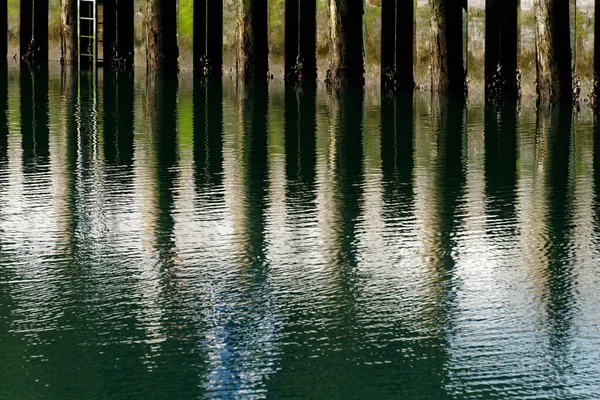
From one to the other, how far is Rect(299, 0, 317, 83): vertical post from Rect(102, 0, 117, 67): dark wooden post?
479 centimetres

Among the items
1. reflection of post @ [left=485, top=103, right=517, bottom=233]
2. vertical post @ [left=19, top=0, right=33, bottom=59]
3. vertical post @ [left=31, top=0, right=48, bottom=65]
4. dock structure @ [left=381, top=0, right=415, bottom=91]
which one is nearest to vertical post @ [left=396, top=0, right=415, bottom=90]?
dock structure @ [left=381, top=0, right=415, bottom=91]

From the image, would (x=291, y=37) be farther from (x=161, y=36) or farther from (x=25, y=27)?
(x=25, y=27)

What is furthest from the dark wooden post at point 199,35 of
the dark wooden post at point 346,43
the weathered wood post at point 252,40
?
the dark wooden post at point 346,43

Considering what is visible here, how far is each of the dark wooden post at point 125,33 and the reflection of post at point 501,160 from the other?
858 cm

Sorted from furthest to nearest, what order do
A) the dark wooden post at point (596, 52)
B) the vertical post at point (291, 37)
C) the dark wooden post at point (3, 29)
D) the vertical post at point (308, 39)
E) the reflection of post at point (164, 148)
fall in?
the dark wooden post at point (3, 29)
the vertical post at point (308, 39)
the vertical post at point (291, 37)
the dark wooden post at point (596, 52)
the reflection of post at point (164, 148)

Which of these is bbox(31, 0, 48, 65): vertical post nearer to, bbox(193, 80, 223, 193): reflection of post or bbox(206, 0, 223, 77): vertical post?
bbox(206, 0, 223, 77): vertical post

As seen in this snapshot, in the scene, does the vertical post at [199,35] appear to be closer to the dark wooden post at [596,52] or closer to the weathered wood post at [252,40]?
the weathered wood post at [252,40]

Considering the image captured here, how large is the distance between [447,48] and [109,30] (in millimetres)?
8534

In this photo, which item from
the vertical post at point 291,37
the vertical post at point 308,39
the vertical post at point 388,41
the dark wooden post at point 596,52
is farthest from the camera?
the vertical post at point 308,39

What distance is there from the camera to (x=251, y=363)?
8508 mm

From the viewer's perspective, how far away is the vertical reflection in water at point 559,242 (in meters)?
9.02

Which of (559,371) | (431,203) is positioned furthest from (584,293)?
(431,203)

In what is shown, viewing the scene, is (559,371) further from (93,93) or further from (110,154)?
(93,93)

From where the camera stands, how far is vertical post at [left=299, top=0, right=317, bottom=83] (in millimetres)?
23641
